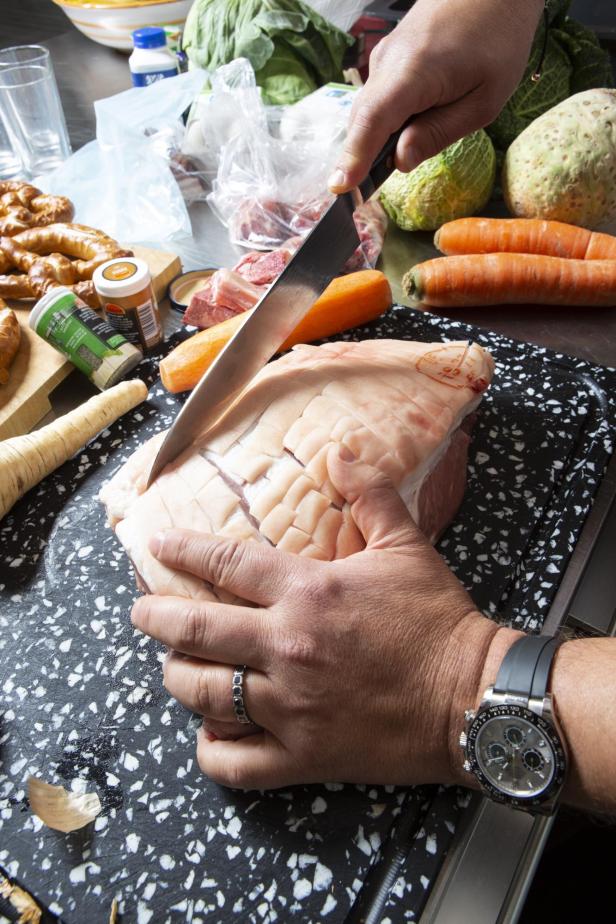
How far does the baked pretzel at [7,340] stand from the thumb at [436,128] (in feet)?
3.38

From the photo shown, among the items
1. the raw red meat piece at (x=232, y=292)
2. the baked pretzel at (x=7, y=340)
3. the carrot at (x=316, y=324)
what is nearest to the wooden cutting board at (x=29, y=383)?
the baked pretzel at (x=7, y=340)

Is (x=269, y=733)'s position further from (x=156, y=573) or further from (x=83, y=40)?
(x=83, y=40)

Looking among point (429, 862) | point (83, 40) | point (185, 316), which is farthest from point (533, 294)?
point (83, 40)

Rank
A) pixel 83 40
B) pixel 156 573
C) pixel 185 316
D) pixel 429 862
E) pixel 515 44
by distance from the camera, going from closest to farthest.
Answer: pixel 429 862
pixel 156 573
pixel 515 44
pixel 185 316
pixel 83 40

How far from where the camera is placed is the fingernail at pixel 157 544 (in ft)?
3.35

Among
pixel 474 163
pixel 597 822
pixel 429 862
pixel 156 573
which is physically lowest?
pixel 597 822

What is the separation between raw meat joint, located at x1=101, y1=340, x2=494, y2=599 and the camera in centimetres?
105

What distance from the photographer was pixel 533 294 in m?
1.80

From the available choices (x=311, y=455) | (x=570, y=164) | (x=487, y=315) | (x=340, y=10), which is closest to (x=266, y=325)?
(x=311, y=455)

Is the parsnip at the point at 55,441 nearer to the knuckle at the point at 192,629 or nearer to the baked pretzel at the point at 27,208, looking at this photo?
the knuckle at the point at 192,629

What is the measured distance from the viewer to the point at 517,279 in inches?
70.4

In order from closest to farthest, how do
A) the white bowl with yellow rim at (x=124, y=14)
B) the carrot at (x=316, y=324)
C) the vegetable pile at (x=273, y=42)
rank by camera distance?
the carrot at (x=316, y=324), the vegetable pile at (x=273, y=42), the white bowl with yellow rim at (x=124, y=14)

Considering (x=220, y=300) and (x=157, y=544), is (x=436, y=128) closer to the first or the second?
(x=220, y=300)

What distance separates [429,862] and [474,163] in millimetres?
1856
